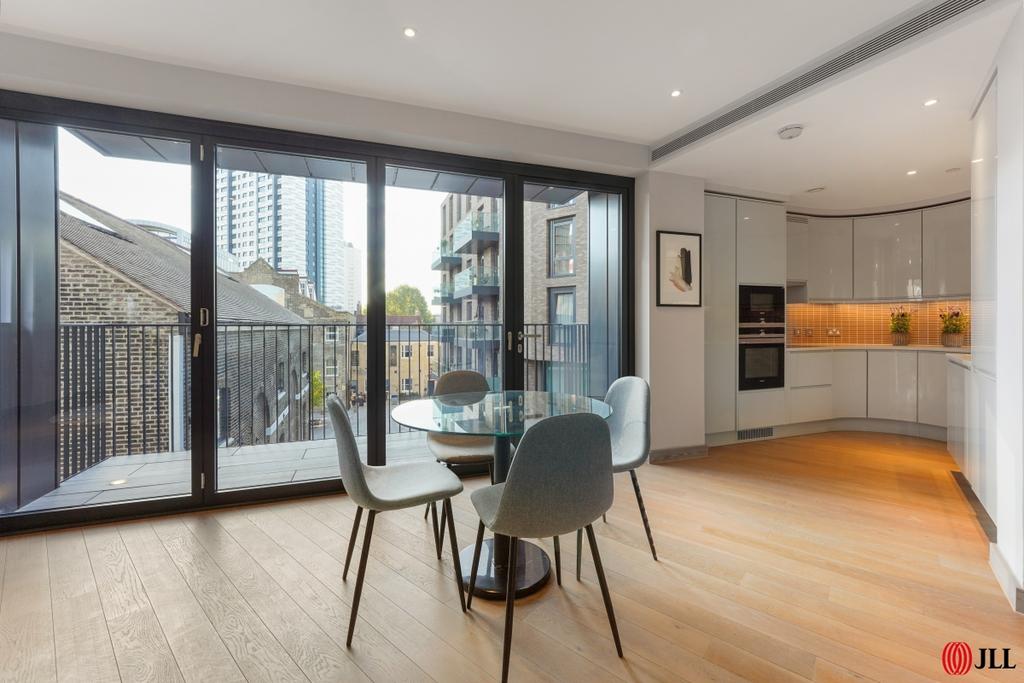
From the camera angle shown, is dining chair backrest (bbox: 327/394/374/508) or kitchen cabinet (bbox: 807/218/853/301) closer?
dining chair backrest (bbox: 327/394/374/508)

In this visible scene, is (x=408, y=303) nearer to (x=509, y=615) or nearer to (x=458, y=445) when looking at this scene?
(x=458, y=445)

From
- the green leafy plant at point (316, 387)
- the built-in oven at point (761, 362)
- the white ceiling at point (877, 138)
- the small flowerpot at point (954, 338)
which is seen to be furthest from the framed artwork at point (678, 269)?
the small flowerpot at point (954, 338)

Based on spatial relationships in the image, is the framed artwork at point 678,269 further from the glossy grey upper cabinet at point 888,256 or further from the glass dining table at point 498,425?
the glossy grey upper cabinet at point 888,256

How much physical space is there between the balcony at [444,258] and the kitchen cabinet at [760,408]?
304cm

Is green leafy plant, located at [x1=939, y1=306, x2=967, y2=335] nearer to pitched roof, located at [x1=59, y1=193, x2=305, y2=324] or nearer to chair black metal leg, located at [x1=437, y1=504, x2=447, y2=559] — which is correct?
chair black metal leg, located at [x1=437, y1=504, x2=447, y2=559]

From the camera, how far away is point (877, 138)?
3486 mm

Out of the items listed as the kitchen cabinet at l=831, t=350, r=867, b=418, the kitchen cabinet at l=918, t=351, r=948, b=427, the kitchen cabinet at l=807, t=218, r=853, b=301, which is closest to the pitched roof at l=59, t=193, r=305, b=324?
the kitchen cabinet at l=807, t=218, r=853, b=301

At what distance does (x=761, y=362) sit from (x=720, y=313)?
0.75 meters

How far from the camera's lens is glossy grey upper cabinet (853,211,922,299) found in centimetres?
538

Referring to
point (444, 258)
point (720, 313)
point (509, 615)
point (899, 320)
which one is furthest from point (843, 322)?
point (509, 615)

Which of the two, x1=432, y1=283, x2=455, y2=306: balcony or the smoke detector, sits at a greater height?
the smoke detector

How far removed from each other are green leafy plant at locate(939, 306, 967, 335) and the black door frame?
4415 millimetres

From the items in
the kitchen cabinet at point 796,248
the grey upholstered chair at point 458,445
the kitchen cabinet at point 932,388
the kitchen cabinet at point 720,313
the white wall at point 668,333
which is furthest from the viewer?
the kitchen cabinet at point 796,248

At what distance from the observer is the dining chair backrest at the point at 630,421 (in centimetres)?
249
